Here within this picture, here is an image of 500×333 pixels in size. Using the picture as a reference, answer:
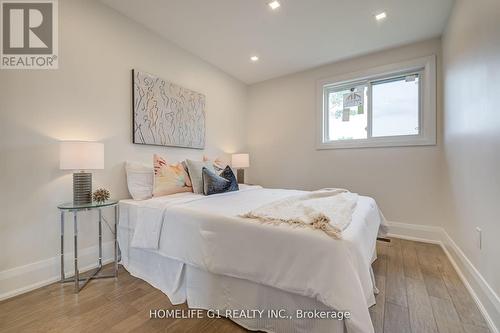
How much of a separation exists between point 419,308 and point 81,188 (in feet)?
9.10

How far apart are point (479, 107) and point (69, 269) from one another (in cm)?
363

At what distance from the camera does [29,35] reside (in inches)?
74.7

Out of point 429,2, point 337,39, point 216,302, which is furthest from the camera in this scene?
point 337,39

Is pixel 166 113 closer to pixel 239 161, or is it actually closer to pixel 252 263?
pixel 239 161

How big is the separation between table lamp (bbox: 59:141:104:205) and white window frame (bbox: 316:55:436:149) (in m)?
3.03

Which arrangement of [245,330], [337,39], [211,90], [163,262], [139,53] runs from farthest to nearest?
A: 1. [211,90]
2. [337,39]
3. [139,53]
4. [163,262]
5. [245,330]

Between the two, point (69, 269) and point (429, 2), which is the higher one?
point (429, 2)

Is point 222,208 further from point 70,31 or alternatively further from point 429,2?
point 429,2

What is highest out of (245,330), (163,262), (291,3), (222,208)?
(291,3)

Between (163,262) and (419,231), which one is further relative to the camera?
(419,231)

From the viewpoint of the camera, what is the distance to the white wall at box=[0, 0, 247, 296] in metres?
1.71

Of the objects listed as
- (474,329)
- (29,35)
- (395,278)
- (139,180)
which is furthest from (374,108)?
(29,35)

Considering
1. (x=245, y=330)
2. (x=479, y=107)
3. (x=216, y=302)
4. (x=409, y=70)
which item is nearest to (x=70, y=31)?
(x=216, y=302)

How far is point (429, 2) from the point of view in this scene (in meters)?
2.20
